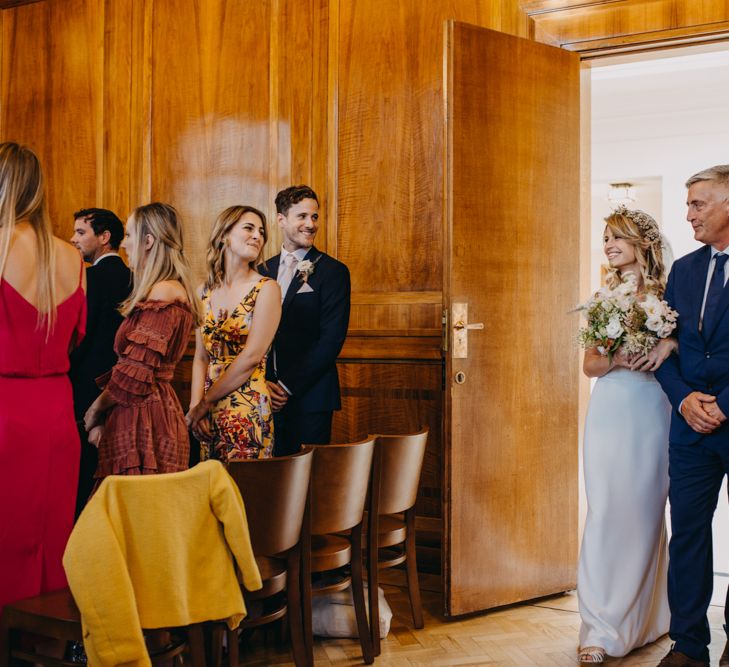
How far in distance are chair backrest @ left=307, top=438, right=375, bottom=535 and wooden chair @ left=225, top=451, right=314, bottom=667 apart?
0.44 feet

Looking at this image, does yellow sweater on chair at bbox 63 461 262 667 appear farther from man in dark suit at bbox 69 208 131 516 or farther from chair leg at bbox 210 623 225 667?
man in dark suit at bbox 69 208 131 516

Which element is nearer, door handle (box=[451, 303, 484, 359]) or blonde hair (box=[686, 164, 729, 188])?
blonde hair (box=[686, 164, 729, 188])

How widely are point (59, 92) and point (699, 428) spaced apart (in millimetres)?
4968

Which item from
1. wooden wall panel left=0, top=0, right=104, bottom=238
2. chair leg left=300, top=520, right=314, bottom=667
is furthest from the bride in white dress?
wooden wall panel left=0, top=0, right=104, bottom=238

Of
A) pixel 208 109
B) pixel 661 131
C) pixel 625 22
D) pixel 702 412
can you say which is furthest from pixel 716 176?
pixel 661 131

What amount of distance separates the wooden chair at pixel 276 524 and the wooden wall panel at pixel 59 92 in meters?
3.86

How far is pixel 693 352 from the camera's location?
11.6 feet

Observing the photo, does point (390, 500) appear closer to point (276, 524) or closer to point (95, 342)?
point (276, 524)

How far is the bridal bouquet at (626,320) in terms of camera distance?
3.65 meters

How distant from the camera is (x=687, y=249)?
941 centimetres

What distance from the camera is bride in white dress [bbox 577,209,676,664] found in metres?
3.79

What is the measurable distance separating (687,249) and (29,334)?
7.97 metres

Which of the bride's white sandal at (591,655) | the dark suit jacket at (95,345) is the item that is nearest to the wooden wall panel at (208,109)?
the dark suit jacket at (95,345)

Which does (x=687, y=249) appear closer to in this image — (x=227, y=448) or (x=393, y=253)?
(x=393, y=253)
